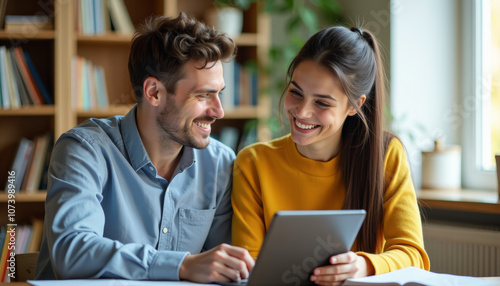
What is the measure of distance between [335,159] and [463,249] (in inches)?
34.3

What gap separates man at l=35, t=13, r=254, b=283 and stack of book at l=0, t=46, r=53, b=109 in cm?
122

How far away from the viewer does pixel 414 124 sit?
262 centimetres

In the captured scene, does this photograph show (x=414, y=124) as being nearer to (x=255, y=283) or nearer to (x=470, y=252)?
(x=470, y=252)

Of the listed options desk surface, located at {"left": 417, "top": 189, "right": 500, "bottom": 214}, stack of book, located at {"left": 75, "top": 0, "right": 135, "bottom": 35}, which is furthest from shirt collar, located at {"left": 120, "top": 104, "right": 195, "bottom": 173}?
stack of book, located at {"left": 75, "top": 0, "right": 135, "bottom": 35}

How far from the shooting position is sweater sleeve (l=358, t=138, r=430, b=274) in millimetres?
1367

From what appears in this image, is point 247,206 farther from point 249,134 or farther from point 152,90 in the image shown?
point 249,134

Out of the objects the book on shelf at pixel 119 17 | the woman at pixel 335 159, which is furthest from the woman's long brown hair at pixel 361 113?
the book on shelf at pixel 119 17

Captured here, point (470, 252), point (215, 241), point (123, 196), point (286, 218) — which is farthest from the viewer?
point (470, 252)

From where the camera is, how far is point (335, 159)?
1.66 metres

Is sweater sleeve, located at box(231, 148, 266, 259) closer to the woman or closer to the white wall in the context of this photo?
the woman

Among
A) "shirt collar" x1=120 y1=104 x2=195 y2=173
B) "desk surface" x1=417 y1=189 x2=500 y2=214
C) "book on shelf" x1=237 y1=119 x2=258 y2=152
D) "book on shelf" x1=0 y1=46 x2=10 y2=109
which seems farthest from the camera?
"book on shelf" x1=237 y1=119 x2=258 y2=152

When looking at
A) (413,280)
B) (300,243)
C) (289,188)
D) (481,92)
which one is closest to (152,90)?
(289,188)

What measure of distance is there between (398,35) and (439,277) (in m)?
1.61

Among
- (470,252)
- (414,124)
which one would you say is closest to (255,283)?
(470,252)
